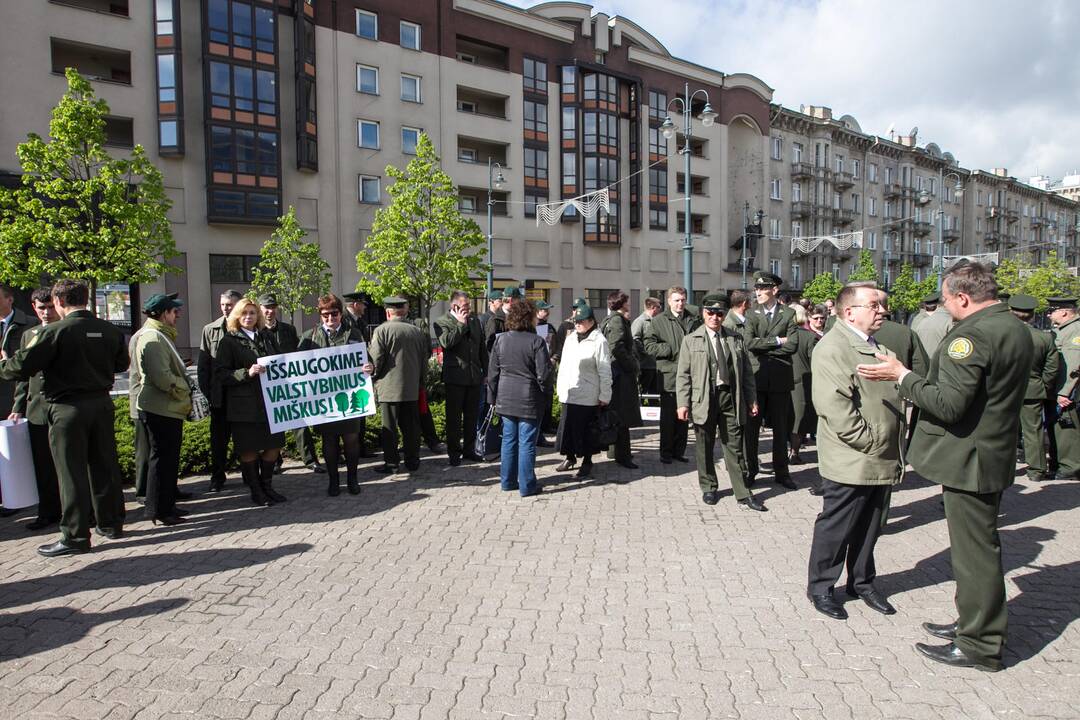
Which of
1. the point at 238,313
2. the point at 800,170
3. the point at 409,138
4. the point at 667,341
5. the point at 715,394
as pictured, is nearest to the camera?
the point at 715,394

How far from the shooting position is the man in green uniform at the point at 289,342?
7504 mm

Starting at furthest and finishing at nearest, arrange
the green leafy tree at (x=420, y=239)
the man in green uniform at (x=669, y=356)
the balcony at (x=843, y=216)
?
1. the balcony at (x=843, y=216)
2. the green leafy tree at (x=420, y=239)
3. the man in green uniform at (x=669, y=356)

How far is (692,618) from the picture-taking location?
4242 mm

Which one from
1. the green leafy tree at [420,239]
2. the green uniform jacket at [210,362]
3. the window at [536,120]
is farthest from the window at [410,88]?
the green uniform jacket at [210,362]

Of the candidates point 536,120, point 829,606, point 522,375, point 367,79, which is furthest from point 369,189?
point 829,606

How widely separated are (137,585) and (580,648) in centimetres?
322

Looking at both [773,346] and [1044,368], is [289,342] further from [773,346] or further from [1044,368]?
[1044,368]

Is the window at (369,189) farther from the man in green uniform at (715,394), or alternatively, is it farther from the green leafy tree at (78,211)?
the man in green uniform at (715,394)

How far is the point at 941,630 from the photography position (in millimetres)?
3943

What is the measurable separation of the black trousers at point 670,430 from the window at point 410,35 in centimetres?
3334

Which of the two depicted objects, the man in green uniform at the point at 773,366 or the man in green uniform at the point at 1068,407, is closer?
the man in green uniform at the point at 773,366

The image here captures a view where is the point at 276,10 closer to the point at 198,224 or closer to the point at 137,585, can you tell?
the point at 198,224

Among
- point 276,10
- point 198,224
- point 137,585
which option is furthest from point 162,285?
point 137,585

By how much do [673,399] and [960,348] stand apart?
5.15 m
